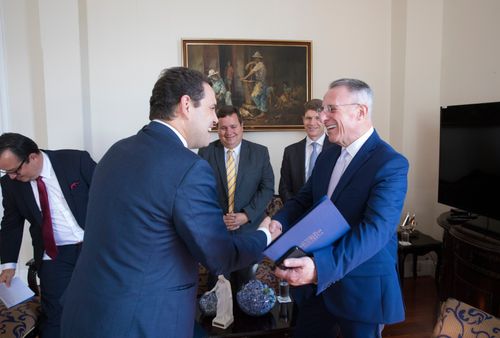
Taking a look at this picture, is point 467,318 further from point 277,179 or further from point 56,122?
point 56,122

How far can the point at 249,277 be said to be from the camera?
295cm

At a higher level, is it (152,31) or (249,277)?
(152,31)

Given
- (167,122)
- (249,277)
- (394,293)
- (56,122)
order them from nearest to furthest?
(167,122), (394,293), (249,277), (56,122)

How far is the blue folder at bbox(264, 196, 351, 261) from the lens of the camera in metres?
1.36

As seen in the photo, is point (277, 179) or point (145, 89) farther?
point (277, 179)

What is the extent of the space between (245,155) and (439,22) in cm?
260

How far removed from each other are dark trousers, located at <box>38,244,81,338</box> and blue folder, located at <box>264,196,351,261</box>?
5.58 feet

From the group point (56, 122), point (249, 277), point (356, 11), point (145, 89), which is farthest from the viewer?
point (356, 11)

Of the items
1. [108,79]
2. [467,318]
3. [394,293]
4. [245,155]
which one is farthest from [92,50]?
[467,318]

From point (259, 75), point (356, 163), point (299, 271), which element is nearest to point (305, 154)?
point (259, 75)

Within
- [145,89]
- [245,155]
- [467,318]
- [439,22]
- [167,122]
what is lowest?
[467,318]

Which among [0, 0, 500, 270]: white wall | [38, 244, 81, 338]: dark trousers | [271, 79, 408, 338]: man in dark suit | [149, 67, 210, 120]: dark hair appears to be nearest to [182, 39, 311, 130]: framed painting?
[0, 0, 500, 270]: white wall

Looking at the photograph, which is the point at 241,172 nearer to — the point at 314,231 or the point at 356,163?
the point at 356,163

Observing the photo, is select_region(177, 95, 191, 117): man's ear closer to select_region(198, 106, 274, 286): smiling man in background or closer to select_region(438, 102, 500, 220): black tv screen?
select_region(198, 106, 274, 286): smiling man in background
